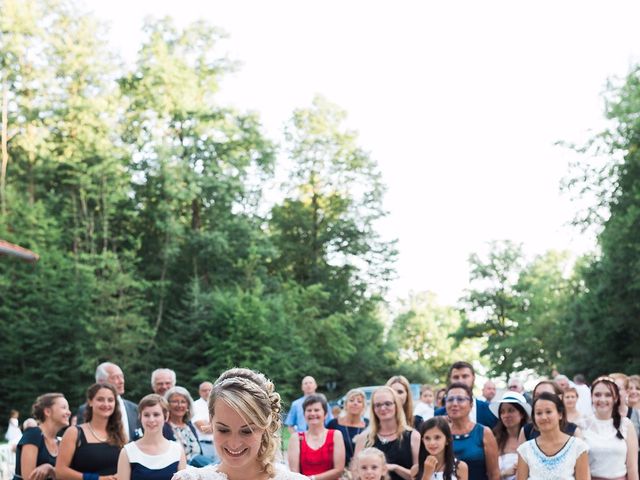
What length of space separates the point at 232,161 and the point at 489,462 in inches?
1482

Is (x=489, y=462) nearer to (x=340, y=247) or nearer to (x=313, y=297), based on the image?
(x=313, y=297)

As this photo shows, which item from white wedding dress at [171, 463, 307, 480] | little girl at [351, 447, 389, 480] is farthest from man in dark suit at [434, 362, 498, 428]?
white wedding dress at [171, 463, 307, 480]

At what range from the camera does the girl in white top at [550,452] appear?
6867mm

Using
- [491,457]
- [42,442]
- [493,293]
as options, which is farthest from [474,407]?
[493,293]

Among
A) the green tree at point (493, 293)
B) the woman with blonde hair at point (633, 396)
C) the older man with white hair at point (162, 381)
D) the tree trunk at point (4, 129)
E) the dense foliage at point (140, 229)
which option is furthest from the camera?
the green tree at point (493, 293)

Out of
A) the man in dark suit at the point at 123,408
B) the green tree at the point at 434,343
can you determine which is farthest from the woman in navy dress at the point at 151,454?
the green tree at the point at 434,343

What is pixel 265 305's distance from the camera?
134ft

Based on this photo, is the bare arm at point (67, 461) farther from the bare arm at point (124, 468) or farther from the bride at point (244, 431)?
the bride at point (244, 431)

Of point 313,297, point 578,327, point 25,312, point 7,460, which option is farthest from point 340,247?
point 7,460

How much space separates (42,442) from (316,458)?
2417mm

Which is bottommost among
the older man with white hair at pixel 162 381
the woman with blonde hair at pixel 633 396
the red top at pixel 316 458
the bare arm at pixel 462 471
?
the bare arm at pixel 462 471

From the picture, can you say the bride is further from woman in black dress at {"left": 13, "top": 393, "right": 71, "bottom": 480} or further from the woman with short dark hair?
the woman with short dark hair

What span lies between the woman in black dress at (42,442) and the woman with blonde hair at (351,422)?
9.66ft

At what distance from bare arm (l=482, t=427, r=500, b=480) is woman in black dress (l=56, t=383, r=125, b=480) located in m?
2.90
